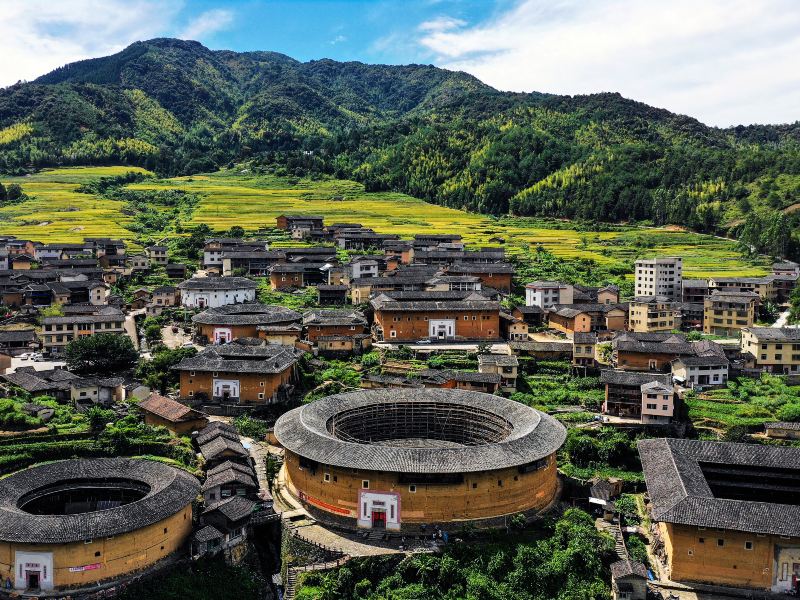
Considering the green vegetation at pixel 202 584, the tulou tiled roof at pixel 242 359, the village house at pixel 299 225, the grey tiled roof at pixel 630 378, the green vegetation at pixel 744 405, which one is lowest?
the green vegetation at pixel 202 584

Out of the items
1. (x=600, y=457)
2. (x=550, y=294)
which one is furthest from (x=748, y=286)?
(x=600, y=457)

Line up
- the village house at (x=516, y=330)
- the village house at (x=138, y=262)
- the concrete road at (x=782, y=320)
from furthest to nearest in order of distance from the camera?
the village house at (x=138, y=262) → the concrete road at (x=782, y=320) → the village house at (x=516, y=330)

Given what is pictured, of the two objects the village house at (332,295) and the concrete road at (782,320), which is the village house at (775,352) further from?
the village house at (332,295)

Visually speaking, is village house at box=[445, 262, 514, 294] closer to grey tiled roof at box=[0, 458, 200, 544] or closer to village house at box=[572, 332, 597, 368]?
village house at box=[572, 332, 597, 368]

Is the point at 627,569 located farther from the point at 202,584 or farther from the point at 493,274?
the point at 493,274

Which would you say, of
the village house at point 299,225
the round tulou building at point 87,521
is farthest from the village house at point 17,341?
the village house at point 299,225

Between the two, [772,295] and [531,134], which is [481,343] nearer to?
[772,295]
